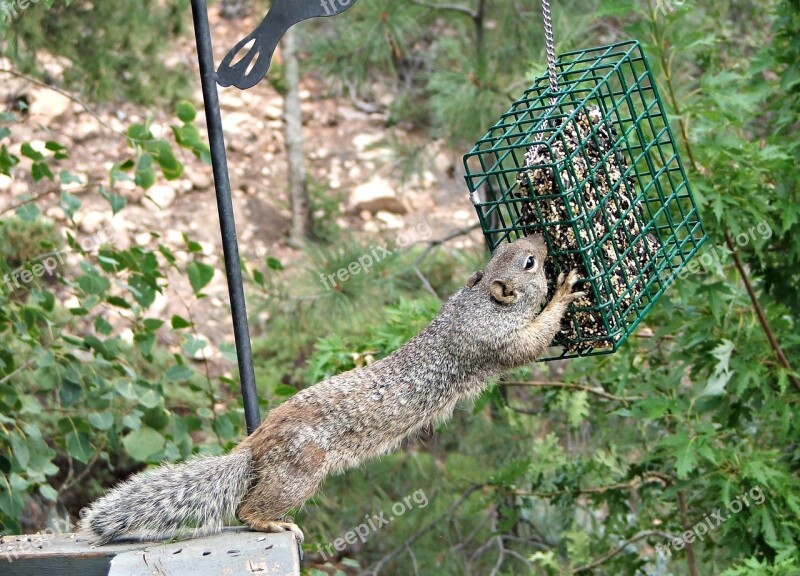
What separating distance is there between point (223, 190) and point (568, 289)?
857mm

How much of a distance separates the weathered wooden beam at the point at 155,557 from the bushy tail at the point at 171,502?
0.13ft

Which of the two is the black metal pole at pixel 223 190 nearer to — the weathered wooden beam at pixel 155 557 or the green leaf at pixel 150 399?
the weathered wooden beam at pixel 155 557

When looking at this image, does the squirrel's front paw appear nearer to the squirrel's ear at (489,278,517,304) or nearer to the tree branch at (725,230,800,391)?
the squirrel's ear at (489,278,517,304)

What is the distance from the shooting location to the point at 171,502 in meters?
2.17

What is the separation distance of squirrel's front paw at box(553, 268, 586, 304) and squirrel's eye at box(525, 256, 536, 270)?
0.08 metres

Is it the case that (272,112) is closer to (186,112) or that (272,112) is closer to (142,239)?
(142,239)

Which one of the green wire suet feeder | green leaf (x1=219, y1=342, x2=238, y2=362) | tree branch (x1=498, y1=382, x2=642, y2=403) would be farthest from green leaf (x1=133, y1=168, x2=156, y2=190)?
tree branch (x1=498, y1=382, x2=642, y2=403)

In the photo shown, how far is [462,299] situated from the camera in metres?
2.64

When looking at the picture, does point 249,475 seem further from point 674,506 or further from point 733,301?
point 674,506

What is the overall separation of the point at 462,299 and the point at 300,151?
188 inches

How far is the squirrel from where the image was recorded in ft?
7.21

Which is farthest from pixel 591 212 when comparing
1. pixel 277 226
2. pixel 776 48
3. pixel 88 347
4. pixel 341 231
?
pixel 277 226

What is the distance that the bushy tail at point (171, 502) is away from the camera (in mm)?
2104

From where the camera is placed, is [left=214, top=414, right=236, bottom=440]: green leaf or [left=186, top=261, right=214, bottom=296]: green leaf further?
[left=214, top=414, right=236, bottom=440]: green leaf
